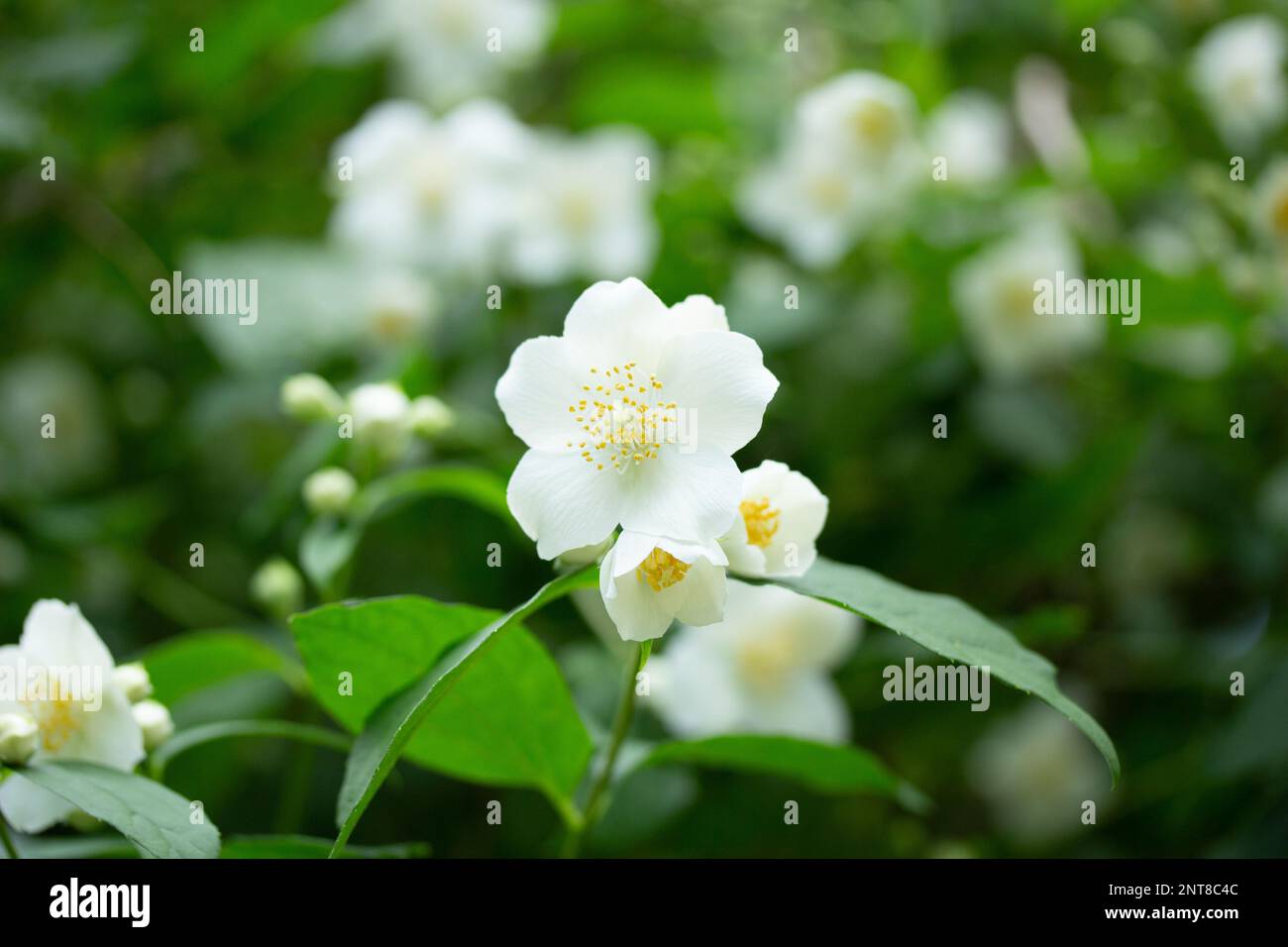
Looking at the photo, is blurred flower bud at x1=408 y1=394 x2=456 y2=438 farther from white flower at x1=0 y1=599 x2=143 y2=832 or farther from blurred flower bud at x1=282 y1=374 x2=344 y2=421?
white flower at x1=0 y1=599 x2=143 y2=832

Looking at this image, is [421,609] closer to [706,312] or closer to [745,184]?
[706,312]

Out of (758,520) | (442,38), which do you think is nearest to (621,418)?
(758,520)

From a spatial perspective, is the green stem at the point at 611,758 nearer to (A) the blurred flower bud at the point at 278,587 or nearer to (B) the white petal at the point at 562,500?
(B) the white petal at the point at 562,500

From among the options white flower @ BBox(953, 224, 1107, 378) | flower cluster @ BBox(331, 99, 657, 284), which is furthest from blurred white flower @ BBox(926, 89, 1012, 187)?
flower cluster @ BBox(331, 99, 657, 284)

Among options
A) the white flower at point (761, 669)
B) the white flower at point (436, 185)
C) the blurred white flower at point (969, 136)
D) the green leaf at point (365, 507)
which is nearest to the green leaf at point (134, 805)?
the green leaf at point (365, 507)

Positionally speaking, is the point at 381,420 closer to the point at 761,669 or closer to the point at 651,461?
the point at 651,461
